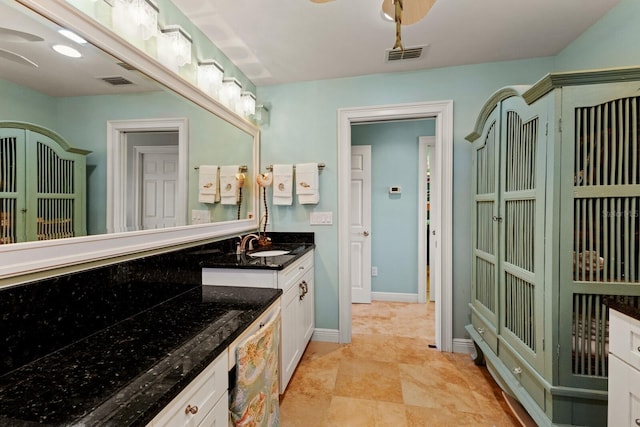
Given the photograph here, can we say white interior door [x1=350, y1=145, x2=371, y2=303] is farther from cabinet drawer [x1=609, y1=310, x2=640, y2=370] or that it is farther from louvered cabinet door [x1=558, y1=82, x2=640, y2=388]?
cabinet drawer [x1=609, y1=310, x2=640, y2=370]

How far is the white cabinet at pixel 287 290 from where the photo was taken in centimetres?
173

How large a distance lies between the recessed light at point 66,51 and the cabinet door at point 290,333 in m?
1.51

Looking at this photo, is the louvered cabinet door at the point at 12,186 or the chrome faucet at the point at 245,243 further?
the chrome faucet at the point at 245,243

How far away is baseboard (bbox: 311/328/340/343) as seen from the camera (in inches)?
103

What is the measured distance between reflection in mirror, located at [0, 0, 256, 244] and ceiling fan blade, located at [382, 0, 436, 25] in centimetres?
118

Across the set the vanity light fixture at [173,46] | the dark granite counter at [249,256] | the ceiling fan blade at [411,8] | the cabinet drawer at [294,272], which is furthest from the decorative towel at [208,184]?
the ceiling fan blade at [411,8]

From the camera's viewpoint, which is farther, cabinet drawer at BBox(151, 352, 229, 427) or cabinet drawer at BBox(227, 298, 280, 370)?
cabinet drawer at BBox(227, 298, 280, 370)

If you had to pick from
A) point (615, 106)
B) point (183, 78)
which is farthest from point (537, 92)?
point (183, 78)

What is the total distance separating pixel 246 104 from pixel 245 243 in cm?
119

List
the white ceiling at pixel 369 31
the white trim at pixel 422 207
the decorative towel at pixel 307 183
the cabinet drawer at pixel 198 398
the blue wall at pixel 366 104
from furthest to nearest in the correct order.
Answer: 1. the white trim at pixel 422 207
2. the decorative towel at pixel 307 183
3. the blue wall at pixel 366 104
4. the white ceiling at pixel 369 31
5. the cabinet drawer at pixel 198 398

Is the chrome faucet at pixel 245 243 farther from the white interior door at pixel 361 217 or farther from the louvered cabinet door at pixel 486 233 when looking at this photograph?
the louvered cabinet door at pixel 486 233

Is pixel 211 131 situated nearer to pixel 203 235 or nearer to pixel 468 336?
pixel 203 235

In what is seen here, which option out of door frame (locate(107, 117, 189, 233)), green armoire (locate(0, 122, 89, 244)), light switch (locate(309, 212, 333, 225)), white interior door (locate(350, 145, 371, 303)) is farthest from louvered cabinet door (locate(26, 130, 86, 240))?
white interior door (locate(350, 145, 371, 303))

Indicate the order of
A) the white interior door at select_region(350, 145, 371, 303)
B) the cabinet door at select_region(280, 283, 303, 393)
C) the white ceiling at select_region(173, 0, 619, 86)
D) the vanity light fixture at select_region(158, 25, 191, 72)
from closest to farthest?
the vanity light fixture at select_region(158, 25, 191, 72), the white ceiling at select_region(173, 0, 619, 86), the cabinet door at select_region(280, 283, 303, 393), the white interior door at select_region(350, 145, 371, 303)
